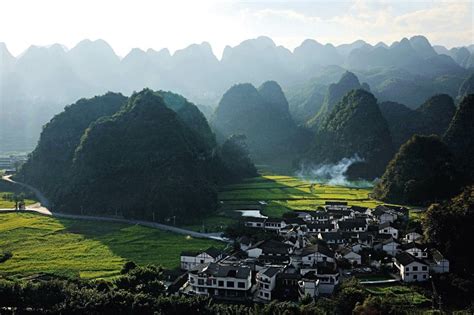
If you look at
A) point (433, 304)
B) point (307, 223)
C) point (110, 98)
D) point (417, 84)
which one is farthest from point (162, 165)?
point (417, 84)

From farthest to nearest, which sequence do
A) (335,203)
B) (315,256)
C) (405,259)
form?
(335,203) → (315,256) → (405,259)

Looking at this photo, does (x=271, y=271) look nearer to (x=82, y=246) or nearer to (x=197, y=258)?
(x=197, y=258)

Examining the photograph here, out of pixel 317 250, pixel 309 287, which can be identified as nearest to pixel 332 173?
pixel 317 250

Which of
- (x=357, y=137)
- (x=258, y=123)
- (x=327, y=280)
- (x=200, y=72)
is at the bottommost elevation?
(x=327, y=280)

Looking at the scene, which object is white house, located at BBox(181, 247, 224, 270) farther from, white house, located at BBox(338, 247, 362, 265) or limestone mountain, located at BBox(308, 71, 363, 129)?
limestone mountain, located at BBox(308, 71, 363, 129)

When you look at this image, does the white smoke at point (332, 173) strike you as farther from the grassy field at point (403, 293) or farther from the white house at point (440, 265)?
the grassy field at point (403, 293)

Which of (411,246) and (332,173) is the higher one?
(411,246)

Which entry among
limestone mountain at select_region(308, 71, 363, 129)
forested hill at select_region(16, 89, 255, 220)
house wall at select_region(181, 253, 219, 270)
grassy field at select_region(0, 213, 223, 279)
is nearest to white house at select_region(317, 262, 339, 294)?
house wall at select_region(181, 253, 219, 270)

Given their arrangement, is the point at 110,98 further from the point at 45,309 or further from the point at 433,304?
the point at 433,304
